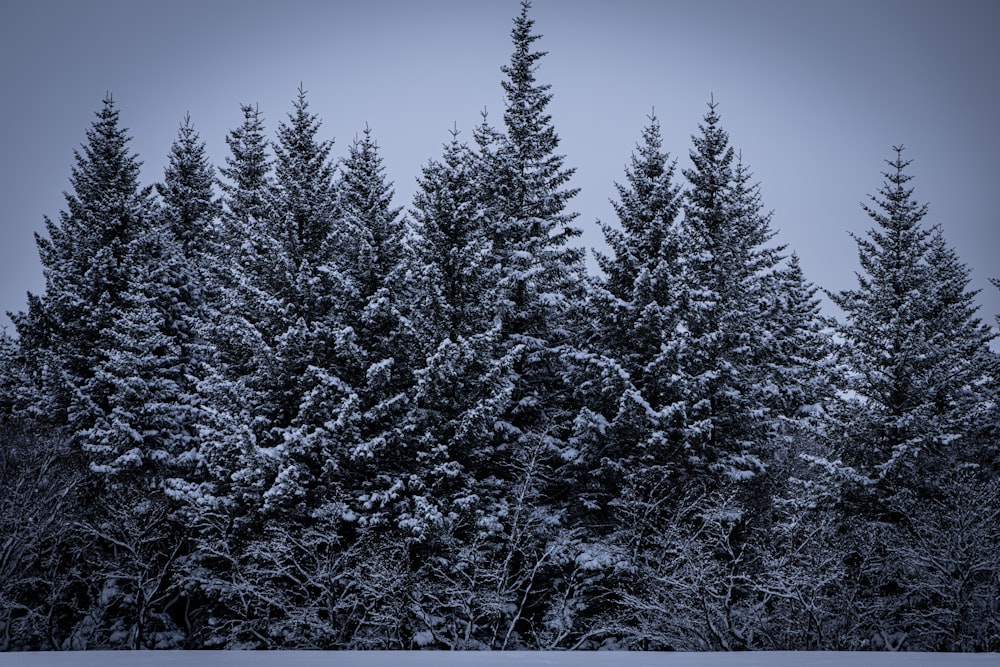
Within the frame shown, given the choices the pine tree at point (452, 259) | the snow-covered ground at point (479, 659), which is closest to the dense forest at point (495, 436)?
the pine tree at point (452, 259)

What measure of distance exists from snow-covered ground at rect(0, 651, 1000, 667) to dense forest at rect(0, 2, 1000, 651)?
1092cm

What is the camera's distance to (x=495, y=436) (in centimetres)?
2408

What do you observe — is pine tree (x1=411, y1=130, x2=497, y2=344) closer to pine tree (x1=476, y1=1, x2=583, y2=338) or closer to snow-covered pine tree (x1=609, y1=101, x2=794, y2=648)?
pine tree (x1=476, y1=1, x2=583, y2=338)

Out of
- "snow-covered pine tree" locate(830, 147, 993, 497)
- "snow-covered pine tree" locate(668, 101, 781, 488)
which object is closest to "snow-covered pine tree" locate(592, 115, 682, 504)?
"snow-covered pine tree" locate(668, 101, 781, 488)

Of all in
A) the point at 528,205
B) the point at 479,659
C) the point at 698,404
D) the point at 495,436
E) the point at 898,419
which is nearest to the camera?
the point at 479,659

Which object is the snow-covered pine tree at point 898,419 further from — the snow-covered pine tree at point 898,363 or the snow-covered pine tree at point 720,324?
the snow-covered pine tree at point 720,324

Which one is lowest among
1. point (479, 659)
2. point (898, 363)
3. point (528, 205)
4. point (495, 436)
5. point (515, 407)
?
point (479, 659)

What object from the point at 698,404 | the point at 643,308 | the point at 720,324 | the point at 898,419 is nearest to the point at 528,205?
the point at 643,308

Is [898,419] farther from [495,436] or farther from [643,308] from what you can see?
[495,436]

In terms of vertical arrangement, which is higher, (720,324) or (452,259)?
(452,259)

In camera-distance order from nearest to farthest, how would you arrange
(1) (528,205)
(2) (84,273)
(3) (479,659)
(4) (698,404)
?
1. (3) (479,659)
2. (4) (698,404)
3. (1) (528,205)
4. (2) (84,273)

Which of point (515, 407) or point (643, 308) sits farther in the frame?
point (515, 407)

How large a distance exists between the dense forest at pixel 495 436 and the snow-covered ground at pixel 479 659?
35.8 feet

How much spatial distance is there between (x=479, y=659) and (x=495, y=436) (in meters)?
17.3
